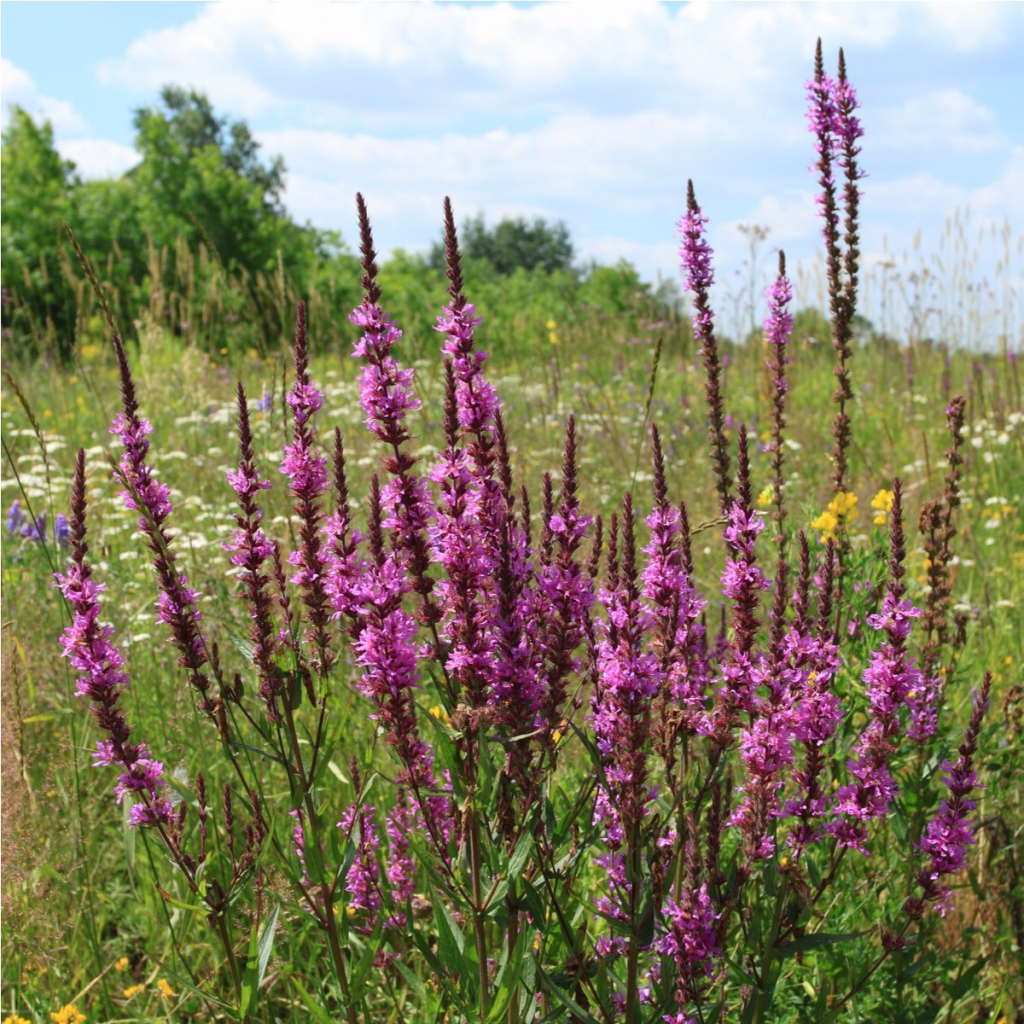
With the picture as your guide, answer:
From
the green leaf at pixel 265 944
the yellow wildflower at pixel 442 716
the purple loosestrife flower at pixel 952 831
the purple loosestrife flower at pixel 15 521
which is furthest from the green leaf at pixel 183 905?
the purple loosestrife flower at pixel 15 521

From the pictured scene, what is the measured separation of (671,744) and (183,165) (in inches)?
1189

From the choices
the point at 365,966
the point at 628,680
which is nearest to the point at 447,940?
the point at 365,966

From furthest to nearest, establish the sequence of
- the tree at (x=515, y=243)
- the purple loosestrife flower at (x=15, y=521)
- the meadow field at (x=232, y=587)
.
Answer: the tree at (x=515, y=243) < the purple loosestrife flower at (x=15, y=521) < the meadow field at (x=232, y=587)

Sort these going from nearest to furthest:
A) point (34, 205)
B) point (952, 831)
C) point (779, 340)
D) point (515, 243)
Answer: point (952, 831), point (779, 340), point (34, 205), point (515, 243)

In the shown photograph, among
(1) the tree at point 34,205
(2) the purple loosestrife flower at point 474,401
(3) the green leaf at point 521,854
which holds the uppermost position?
(1) the tree at point 34,205

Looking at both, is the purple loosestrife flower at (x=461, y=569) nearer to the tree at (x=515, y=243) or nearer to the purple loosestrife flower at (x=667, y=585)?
the purple loosestrife flower at (x=667, y=585)

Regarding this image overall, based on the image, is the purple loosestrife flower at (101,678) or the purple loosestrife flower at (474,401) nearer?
the purple loosestrife flower at (474,401)

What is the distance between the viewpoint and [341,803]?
145 inches

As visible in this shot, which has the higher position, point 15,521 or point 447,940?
point 15,521

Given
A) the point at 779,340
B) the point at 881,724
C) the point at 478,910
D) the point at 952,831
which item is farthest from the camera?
the point at 779,340

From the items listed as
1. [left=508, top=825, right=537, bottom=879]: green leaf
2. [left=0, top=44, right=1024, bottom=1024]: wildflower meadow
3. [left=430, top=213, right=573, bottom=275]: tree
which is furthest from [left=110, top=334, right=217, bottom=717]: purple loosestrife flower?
[left=430, top=213, right=573, bottom=275]: tree

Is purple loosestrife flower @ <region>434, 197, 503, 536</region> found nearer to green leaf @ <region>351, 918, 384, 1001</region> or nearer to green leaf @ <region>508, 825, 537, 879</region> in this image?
green leaf @ <region>508, 825, 537, 879</region>

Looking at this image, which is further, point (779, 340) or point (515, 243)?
point (515, 243)

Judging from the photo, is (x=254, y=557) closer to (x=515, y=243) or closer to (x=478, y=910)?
(x=478, y=910)
